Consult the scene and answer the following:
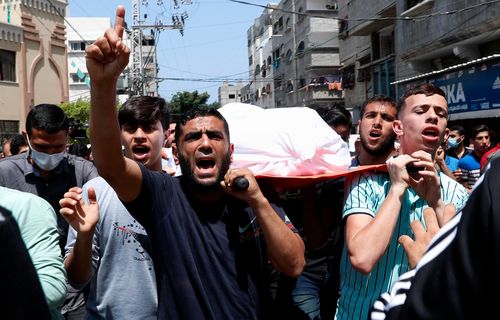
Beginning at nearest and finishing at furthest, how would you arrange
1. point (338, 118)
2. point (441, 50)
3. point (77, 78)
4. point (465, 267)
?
point (465, 267) < point (338, 118) < point (441, 50) < point (77, 78)

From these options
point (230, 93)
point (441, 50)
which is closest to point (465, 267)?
point (441, 50)

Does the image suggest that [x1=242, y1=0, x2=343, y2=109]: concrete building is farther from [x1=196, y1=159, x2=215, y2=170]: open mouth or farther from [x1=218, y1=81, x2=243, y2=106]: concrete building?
[x1=218, y1=81, x2=243, y2=106]: concrete building

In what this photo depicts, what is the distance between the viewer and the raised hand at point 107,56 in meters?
2.36

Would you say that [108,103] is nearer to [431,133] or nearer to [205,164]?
[205,164]

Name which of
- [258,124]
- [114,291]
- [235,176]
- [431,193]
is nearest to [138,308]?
[114,291]

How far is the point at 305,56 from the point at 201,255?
1542 inches

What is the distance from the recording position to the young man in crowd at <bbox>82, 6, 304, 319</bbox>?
2.45 meters

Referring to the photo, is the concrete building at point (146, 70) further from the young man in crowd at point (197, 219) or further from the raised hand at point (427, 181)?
the raised hand at point (427, 181)

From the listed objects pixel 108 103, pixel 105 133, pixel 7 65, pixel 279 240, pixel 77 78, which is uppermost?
pixel 77 78

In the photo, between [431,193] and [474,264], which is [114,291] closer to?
[431,193]

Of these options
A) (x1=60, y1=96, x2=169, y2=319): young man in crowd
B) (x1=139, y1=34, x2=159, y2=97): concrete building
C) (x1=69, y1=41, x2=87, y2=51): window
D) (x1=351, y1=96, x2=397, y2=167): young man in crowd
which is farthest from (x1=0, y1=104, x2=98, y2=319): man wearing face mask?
(x1=69, y1=41, x2=87, y2=51): window

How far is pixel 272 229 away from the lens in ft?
8.45

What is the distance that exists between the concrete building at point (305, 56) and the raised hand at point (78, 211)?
2805 centimetres

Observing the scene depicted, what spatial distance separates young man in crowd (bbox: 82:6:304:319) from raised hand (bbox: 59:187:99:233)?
0.25m
